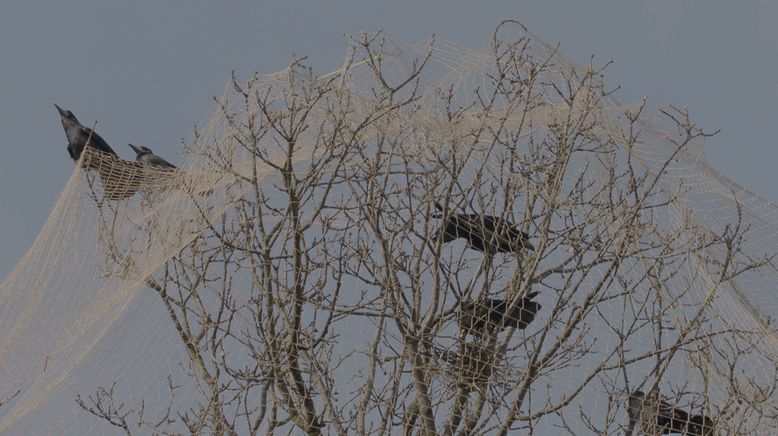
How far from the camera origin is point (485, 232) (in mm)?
11094

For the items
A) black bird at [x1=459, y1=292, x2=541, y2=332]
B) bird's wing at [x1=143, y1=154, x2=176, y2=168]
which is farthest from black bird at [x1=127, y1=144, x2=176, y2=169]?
black bird at [x1=459, y1=292, x2=541, y2=332]

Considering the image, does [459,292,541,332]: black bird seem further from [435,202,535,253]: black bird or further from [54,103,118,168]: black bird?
[54,103,118,168]: black bird

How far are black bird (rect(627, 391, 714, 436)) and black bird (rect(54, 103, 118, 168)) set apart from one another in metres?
3.84

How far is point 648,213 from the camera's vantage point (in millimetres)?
11312

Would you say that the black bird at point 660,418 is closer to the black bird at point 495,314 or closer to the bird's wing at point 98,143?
the black bird at point 495,314

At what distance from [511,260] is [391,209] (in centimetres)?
97

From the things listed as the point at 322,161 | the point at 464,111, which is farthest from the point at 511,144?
the point at 322,161

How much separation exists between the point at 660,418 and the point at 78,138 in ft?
14.4

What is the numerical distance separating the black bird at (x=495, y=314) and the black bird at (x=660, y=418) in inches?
36.1

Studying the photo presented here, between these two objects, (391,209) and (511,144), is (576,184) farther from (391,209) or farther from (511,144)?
(391,209)

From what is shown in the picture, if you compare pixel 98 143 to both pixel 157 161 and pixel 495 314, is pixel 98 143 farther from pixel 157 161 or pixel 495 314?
pixel 495 314

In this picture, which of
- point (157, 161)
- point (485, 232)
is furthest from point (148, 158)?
point (485, 232)

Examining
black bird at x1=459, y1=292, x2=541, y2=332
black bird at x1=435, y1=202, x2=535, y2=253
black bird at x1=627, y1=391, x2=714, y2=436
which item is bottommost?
black bird at x1=627, y1=391, x2=714, y2=436

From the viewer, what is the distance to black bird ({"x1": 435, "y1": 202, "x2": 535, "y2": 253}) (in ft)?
36.2
